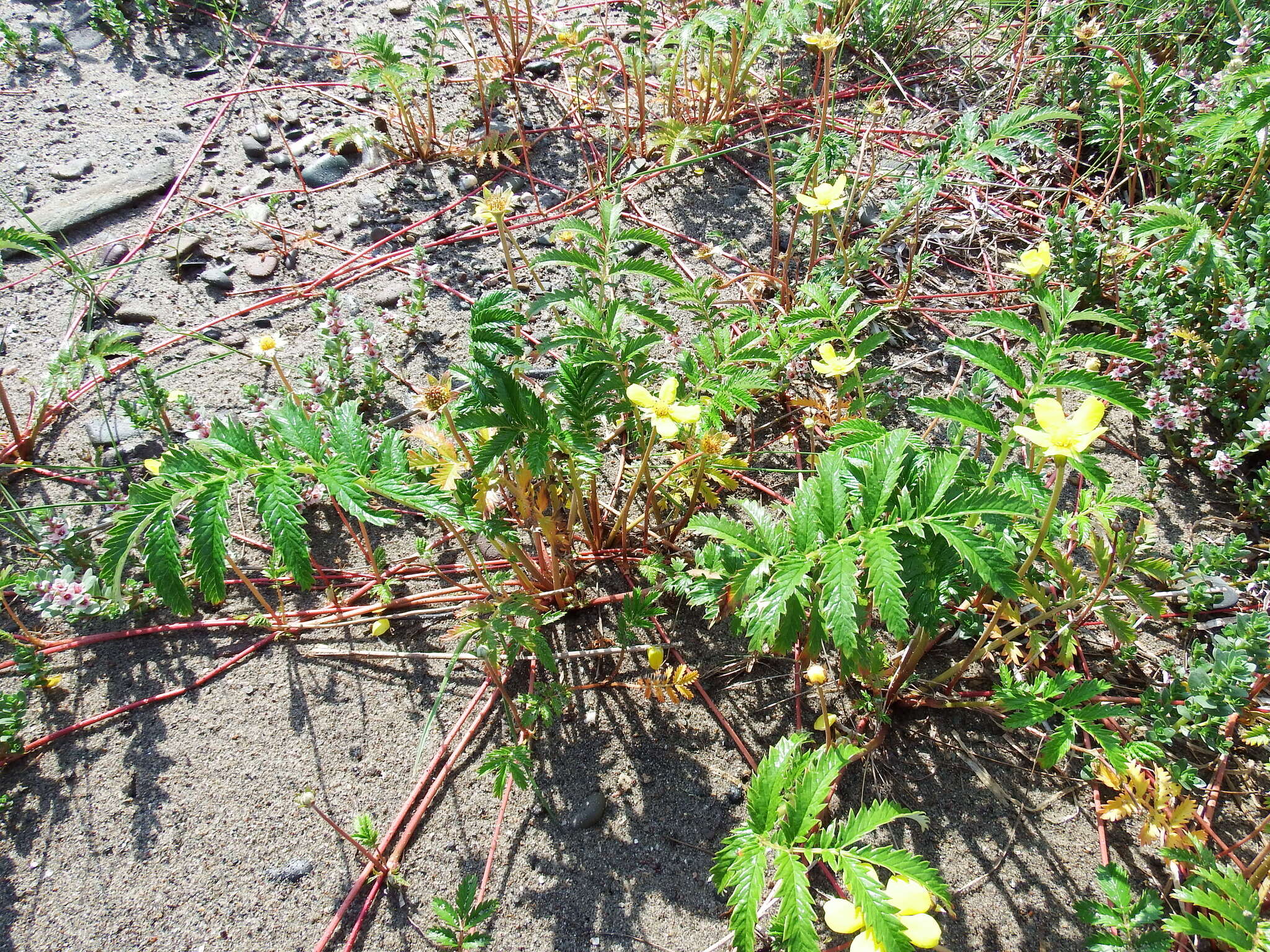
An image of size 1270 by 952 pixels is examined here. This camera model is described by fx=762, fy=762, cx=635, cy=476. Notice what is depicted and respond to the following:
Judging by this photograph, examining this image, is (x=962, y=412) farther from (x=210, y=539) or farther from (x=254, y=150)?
(x=254, y=150)

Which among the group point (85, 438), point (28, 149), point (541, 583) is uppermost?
point (28, 149)

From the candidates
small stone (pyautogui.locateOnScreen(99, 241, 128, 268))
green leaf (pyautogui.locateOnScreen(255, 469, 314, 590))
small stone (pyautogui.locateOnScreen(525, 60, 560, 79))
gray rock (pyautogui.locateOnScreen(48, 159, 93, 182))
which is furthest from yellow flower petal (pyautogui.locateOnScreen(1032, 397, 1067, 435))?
gray rock (pyautogui.locateOnScreen(48, 159, 93, 182))

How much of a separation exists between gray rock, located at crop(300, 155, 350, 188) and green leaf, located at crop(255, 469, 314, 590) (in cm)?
262

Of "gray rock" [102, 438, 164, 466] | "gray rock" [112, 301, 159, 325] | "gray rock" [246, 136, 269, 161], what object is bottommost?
"gray rock" [102, 438, 164, 466]

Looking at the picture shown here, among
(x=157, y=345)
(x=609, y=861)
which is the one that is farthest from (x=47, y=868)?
(x=157, y=345)

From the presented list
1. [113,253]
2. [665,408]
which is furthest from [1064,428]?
[113,253]

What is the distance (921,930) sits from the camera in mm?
1304

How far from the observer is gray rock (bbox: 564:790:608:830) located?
1923 mm

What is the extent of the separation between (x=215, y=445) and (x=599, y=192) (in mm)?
2315

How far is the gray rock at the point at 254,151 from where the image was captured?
12.2 feet

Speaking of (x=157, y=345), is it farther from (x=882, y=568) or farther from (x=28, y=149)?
(x=882, y=568)

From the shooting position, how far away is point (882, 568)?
55.0 inches

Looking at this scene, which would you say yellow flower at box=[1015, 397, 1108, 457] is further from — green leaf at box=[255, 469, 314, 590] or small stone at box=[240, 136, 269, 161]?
small stone at box=[240, 136, 269, 161]

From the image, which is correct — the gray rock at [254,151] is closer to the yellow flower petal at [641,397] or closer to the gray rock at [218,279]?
the gray rock at [218,279]
